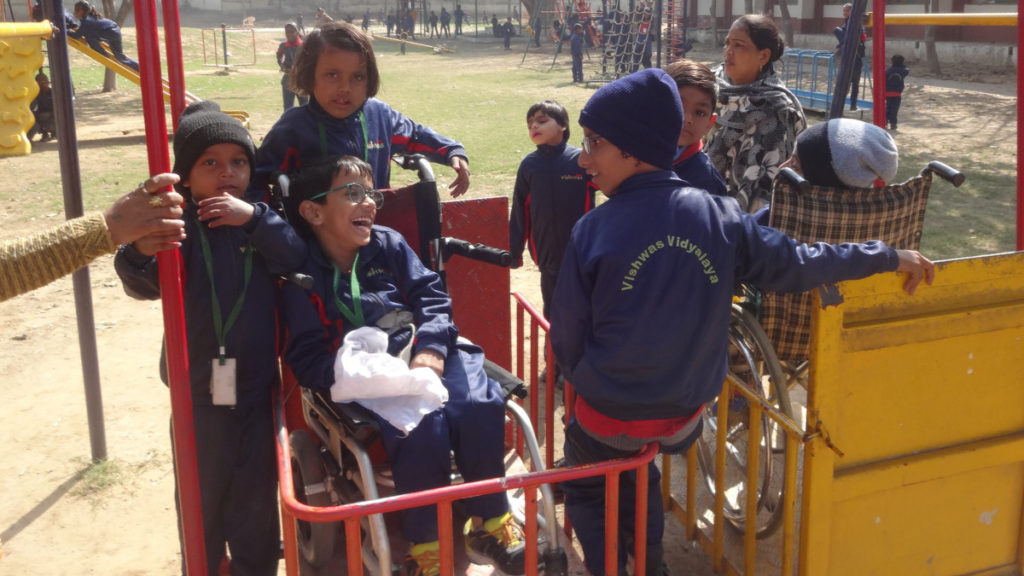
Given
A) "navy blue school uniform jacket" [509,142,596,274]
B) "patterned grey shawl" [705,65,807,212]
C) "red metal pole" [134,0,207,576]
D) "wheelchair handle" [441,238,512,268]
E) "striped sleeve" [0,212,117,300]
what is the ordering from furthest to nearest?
"navy blue school uniform jacket" [509,142,596,274], "patterned grey shawl" [705,65,807,212], "wheelchair handle" [441,238,512,268], "red metal pole" [134,0,207,576], "striped sleeve" [0,212,117,300]

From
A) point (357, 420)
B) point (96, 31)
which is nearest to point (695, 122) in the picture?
point (357, 420)

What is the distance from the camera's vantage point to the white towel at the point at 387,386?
92.4 inches

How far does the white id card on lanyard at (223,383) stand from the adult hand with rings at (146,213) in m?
0.65

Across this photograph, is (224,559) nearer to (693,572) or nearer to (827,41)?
(693,572)

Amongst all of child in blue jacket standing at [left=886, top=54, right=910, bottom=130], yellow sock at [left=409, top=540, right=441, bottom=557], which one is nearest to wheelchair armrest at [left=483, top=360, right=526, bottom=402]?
yellow sock at [left=409, top=540, right=441, bottom=557]

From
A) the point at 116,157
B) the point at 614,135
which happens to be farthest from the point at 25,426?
the point at 116,157

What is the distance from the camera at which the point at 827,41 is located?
28.8 m

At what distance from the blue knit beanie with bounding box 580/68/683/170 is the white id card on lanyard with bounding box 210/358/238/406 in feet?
4.13

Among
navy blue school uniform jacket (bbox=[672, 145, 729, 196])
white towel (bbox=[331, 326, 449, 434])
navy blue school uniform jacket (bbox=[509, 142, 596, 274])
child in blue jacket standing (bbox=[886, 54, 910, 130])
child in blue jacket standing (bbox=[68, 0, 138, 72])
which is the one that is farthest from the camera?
child in blue jacket standing (bbox=[68, 0, 138, 72])

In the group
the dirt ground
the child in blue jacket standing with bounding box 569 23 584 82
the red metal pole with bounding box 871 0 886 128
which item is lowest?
the dirt ground

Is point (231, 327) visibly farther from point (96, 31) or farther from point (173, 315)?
point (96, 31)

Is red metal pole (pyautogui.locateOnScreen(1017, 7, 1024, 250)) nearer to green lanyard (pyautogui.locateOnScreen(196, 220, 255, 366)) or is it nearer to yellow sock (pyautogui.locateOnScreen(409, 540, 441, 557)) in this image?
yellow sock (pyautogui.locateOnScreen(409, 540, 441, 557))

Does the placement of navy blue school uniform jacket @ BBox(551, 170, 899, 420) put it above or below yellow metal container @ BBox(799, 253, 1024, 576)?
above

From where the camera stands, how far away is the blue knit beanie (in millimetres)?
2203
